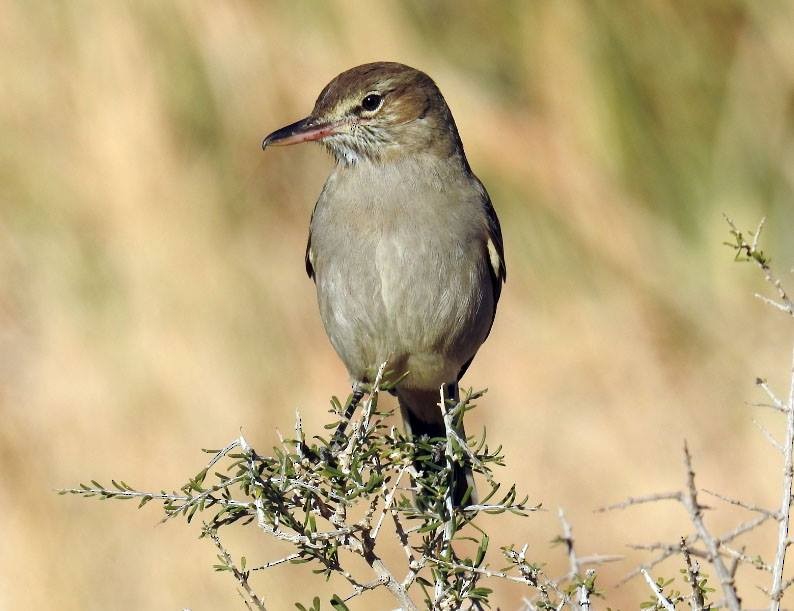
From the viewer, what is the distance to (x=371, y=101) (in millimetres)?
4355

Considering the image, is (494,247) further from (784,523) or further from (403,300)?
(784,523)

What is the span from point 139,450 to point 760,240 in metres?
3.40

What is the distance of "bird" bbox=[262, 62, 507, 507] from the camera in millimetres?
4148

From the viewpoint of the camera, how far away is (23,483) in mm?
6238

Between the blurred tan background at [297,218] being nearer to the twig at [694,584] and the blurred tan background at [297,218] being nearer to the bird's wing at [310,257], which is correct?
the bird's wing at [310,257]

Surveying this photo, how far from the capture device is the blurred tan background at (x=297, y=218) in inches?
248

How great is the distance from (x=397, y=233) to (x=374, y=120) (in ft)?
1.55

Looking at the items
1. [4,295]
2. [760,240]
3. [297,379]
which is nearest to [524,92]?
[760,240]

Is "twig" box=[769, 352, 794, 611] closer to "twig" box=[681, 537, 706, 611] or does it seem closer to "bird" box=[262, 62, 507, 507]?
"twig" box=[681, 537, 706, 611]

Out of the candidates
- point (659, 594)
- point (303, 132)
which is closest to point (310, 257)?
point (303, 132)

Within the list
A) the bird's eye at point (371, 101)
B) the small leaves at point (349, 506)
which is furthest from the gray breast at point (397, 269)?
the small leaves at point (349, 506)

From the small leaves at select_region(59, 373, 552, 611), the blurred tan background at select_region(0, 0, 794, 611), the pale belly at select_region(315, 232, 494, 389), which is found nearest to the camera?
the small leaves at select_region(59, 373, 552, 611)

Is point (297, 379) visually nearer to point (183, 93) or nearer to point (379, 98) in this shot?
point (183, 93)

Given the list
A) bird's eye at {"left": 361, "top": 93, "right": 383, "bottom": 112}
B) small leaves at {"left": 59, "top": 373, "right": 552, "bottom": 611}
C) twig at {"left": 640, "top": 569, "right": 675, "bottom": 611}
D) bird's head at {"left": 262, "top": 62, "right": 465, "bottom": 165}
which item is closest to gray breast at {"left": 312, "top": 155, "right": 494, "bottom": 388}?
bird's head at {"left": 262, "top": 62, "right": 465, "bottom": 165}
